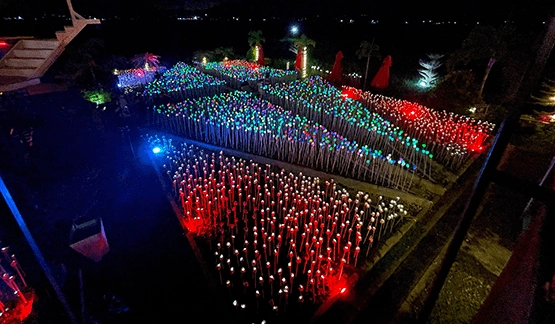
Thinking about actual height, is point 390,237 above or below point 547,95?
below

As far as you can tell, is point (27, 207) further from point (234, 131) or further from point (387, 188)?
point (387, 188)

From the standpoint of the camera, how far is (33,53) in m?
6.90

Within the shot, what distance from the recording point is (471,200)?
2.13 m

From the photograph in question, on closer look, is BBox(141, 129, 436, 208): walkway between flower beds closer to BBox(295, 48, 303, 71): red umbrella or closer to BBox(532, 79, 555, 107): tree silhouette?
BBox(532, 79, 555, 107): tree silhouette

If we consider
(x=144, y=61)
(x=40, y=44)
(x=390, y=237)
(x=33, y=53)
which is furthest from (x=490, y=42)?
(x=144, y=61)

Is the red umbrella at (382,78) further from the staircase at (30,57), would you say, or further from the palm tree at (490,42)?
the staircase at (30,57)

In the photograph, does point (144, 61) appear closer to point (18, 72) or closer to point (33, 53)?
point (33, 53)

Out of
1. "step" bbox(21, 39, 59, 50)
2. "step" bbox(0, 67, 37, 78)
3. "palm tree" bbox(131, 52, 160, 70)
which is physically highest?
"step" bbox(21, 39, 59, 50)

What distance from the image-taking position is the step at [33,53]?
6770 mm

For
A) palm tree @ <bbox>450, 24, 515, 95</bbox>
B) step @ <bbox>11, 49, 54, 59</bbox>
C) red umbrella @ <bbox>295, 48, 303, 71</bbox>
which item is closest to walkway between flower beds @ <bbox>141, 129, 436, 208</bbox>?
step @ <bbox>11, 49, 54, 59</bbox>

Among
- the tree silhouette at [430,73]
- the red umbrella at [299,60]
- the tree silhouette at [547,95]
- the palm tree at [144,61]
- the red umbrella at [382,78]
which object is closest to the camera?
the tree silhouette at [547,95]

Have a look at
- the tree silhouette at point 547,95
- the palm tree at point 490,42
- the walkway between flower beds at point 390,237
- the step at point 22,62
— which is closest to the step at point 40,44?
the step at point 22,62

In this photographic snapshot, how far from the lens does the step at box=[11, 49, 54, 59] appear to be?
677cm

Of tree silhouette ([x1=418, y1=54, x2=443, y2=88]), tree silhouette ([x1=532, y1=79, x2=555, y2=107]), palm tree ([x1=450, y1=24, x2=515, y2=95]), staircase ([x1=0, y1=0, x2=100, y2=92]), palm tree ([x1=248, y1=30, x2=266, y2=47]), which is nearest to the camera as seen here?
staircase ([x1=0, y1=0, x2=100, y2=92])
